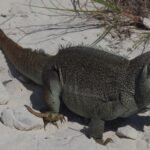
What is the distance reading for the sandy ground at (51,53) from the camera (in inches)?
196

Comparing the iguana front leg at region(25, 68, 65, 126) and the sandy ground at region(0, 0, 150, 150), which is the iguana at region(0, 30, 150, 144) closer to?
the iguana front leg at region(25, 68, 65, 126)

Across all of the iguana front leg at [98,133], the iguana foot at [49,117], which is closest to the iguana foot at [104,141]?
the iguana front leg at [98,133]

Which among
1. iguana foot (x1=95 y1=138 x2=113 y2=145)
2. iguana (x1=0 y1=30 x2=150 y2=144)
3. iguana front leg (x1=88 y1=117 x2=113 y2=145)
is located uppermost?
iguana (x1=0 y1=30 x2=150 y2=144)

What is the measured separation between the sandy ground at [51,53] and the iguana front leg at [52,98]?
0.07m

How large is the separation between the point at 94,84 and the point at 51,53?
1.13 m

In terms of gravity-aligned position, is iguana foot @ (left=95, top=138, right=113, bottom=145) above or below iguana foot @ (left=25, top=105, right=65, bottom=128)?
below

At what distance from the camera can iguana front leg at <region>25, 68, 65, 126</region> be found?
5254 mm

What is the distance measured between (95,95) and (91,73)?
18cm

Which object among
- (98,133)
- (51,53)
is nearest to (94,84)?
(98,133)

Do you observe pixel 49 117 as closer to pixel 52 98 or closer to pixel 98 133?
pixel 52 98

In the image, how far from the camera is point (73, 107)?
525cm

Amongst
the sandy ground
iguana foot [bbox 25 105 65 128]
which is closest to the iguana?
iguana foot [bbox 25 105 65 128]

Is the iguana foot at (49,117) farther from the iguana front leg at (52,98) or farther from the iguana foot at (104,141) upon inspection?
the iguana foot at (104,141)

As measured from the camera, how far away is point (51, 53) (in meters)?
6.12
